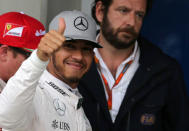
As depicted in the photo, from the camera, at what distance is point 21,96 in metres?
1.39

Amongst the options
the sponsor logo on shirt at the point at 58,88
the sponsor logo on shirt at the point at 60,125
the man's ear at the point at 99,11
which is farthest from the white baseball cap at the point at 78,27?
the man's ear at the point at 99,11

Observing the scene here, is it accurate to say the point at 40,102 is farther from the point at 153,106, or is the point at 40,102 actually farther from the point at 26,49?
the point at 153,106

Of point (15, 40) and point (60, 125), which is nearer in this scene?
point (60, 125)

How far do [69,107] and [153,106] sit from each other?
880 millimetres

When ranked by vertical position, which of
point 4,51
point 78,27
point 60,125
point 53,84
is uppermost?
point 78,27

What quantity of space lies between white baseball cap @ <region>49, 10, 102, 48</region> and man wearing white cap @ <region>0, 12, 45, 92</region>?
108 millimetres

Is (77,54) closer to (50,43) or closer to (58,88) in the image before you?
(58,88)

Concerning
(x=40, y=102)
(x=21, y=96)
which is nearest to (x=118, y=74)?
(x=40, y=102)

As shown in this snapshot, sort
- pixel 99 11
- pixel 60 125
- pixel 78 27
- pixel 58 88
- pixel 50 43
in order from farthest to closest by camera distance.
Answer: pixel 99 11, pixel 78 27, pixel 58 88, pixel 60 125, pixel 50 43

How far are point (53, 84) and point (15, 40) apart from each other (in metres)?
0.30

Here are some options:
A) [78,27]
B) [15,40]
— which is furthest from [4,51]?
[78,27]

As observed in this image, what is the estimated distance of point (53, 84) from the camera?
1.83 meters

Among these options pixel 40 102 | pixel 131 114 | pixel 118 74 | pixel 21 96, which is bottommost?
pixel 131 114

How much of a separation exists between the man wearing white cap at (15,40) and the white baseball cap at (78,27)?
0.11 meters
